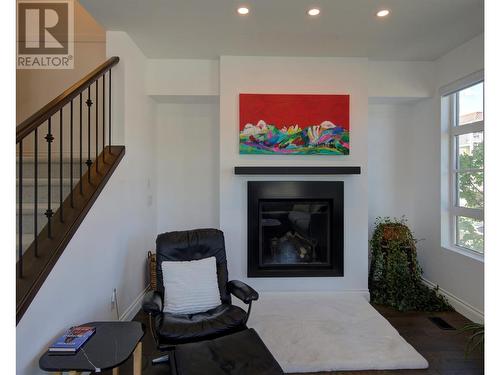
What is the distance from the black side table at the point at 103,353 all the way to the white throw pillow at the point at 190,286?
537mm

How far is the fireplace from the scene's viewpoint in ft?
11.7

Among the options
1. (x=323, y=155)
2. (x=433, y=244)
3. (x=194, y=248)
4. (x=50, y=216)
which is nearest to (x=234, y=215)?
(x=194, y=248)

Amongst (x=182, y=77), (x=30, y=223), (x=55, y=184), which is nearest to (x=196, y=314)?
(x=30, y=223)

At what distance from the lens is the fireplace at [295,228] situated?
11.7 feet

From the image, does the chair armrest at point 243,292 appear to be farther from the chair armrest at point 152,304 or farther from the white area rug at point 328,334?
the chair armrest at point 152,304

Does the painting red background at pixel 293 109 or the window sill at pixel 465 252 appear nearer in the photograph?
the window sill at pixel 465 252

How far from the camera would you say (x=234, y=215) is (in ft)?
11.8

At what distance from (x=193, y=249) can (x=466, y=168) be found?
3107 millimetres

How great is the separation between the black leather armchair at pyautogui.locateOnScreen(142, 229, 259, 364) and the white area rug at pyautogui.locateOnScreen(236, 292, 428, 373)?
515mm

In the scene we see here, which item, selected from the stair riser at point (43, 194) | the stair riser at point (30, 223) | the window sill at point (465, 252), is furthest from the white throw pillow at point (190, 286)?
the window sill at point (465, 252)

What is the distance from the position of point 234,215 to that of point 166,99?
5.77 feet

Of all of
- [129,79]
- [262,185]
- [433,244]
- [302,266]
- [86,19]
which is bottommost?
[302,266]
